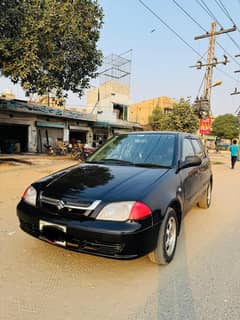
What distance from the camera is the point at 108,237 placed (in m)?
2.43

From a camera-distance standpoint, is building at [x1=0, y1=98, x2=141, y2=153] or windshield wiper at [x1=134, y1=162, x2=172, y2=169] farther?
Result: building at [x1=0, y1=98, x2=141, y2=153]

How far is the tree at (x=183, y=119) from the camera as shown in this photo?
64.1 ft

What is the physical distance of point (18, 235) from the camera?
A: 3734 millimetres

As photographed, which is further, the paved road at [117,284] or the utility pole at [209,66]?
the utility pole at [209,66]

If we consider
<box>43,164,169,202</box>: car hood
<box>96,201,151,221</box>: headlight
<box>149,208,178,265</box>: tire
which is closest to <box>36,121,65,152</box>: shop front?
<box>43,164,169,202</box>: car hood

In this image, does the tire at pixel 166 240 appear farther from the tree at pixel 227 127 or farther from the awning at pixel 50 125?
the tree at pixel 227 127

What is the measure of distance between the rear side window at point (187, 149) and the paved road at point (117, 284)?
1.34m

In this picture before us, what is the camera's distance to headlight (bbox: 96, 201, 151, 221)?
251 cm

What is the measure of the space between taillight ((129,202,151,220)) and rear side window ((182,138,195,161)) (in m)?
1.50

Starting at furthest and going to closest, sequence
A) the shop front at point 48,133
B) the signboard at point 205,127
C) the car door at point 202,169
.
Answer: the shop front at point 48,133, the signboard at point 205,127, the car door at point 202,169

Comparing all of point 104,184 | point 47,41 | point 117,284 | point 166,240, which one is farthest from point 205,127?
point 117,284

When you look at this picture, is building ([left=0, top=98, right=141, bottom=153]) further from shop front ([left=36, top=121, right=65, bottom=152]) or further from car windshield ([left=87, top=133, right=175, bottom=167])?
car windshield ([left=87, top=133, right=175, bottom=167])

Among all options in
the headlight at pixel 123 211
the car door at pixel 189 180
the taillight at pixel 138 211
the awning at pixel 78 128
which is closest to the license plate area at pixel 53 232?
the headlight at pixel 123 211

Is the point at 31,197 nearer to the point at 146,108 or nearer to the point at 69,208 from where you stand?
the point at 69,208
